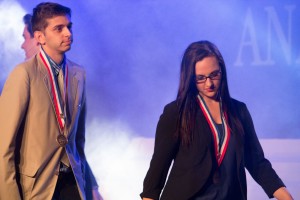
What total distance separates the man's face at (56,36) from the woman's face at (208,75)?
808mm

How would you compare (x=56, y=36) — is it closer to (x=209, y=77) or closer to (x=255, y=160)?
(x=209, y=77)

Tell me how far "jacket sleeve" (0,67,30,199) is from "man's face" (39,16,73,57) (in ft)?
0.90

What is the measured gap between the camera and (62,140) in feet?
9.59

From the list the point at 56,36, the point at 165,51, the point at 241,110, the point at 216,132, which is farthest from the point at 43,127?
the point at 165,51

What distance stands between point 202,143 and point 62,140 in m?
0.77

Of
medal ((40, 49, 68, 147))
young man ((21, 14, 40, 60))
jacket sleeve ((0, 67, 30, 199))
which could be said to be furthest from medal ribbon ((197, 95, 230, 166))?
young man ((21, 14, 40, 60))

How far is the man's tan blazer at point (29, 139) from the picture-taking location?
281 cm

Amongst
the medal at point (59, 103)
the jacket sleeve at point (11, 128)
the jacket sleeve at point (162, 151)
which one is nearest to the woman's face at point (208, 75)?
the jacket sleeve at point (162, 151)

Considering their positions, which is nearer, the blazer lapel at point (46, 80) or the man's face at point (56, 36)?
the blazer lapel at point (46, 80)

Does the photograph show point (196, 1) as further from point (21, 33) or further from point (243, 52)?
point (21, 33)

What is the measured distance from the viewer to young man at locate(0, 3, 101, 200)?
2.82 m

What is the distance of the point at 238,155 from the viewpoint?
260cm

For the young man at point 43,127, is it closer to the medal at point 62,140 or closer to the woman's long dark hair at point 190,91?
the medal at point 62,140

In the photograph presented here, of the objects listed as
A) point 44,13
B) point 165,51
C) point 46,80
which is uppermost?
point 44,13
